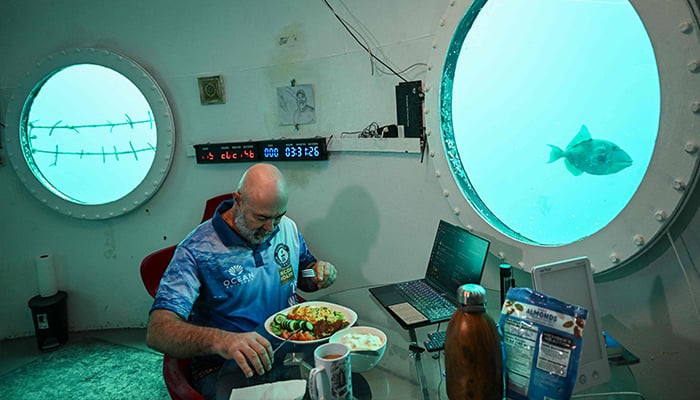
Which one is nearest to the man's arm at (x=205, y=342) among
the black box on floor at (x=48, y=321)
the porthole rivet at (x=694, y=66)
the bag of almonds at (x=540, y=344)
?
the bag of almonds at (x=540, y=344)

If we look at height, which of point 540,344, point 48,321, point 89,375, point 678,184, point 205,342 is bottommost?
point 89,375

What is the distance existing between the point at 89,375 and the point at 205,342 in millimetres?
1692

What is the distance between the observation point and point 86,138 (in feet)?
9.68

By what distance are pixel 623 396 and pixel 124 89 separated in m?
2.93

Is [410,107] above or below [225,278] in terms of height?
above

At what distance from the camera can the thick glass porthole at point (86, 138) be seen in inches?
110

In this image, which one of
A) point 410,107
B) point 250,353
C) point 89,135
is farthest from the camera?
point 89,135

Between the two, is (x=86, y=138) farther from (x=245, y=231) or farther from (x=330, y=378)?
(x=330, y=378)

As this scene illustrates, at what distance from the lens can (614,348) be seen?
4.07ft

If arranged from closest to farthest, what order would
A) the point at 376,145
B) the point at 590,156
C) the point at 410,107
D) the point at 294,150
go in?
the point at 590,156 → the point at 410,107 → the point at 376,145 → the point at 294,150

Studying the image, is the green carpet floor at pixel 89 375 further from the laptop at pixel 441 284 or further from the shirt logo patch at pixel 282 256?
the laptop at pixel 441 284

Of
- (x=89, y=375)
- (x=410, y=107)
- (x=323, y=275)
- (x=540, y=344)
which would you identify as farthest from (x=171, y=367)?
(x=89, y=375)

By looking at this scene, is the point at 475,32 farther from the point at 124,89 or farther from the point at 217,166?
the point at 124,89

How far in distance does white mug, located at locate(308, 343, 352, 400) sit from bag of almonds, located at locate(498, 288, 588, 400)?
357 mm
